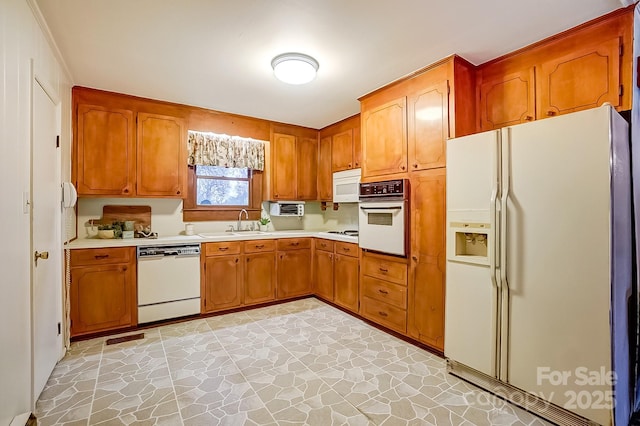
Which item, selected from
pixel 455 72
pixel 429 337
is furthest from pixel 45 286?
pixel 455 72

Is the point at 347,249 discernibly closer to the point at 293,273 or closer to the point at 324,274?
the point at 324,274

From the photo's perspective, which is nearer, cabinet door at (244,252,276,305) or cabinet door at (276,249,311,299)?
cabinet door at (244,252,276,305)

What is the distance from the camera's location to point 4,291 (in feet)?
4.95

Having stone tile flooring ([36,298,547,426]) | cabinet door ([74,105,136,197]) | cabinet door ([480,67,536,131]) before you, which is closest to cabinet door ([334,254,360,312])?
stone tile flooring ([36,298,547,426])

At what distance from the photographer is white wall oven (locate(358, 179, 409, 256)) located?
2.89 m

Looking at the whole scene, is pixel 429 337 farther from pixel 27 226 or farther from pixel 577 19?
pixel 27 226

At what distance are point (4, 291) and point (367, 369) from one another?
2.33 meters

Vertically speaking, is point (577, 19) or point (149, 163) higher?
point (577, 19)

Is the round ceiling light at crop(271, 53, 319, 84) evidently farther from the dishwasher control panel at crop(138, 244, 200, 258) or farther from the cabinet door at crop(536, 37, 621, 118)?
the dishwasher control panel at crop(138, 244, 200, 258)

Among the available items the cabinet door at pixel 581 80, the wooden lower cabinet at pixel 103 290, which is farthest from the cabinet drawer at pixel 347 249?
the wooden lower cabinet at pixel 103 290

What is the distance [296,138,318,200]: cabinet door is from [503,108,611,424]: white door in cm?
306

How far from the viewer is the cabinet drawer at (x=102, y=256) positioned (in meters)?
2.89

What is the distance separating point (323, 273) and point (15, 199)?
10.5ft

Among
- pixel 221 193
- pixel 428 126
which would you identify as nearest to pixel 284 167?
pixel 221 193
